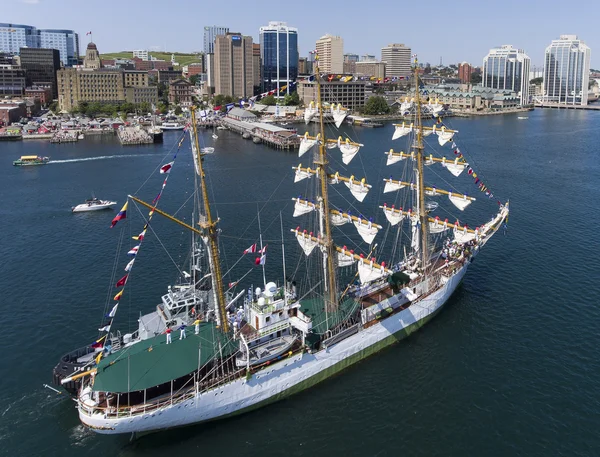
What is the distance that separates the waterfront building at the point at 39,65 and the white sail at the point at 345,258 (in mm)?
178660

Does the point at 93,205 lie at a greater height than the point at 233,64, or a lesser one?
lesser

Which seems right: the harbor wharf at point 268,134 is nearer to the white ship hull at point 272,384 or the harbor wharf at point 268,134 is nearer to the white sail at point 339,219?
the white sail at point 339,219

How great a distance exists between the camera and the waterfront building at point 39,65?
614ft

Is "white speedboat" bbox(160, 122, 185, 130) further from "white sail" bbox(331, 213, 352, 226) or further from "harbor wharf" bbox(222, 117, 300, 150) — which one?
"white sail" bbox(331, 213, 352, 226)

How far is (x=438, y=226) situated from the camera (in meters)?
38.4

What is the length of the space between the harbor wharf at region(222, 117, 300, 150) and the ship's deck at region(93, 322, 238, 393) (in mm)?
83093

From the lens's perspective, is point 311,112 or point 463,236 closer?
point 311,112

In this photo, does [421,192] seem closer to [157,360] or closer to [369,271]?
[369,271]

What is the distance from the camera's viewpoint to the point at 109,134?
129 m

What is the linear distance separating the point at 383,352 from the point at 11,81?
168 metres

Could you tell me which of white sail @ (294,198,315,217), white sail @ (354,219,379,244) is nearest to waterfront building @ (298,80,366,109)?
white sail @ (294,198,315,217)

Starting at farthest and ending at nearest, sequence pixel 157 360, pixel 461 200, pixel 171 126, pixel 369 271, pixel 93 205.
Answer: pixel 171 126 < pixel 93 205 < pixel 461 200 < pixel 369 271 < pixel 157 360

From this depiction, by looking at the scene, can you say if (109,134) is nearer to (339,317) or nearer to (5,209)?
(5,209)

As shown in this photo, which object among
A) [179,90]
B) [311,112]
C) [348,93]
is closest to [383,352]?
[311,112]
